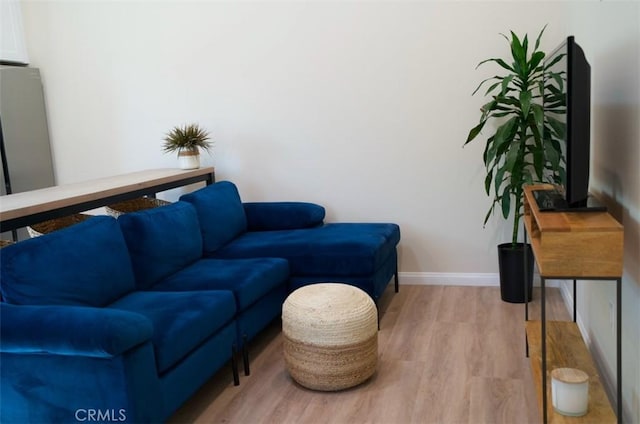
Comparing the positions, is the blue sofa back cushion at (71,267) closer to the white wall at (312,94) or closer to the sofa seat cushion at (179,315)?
the sofa seat cushion at (179,315)

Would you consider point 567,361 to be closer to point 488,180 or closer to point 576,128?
point 576,128

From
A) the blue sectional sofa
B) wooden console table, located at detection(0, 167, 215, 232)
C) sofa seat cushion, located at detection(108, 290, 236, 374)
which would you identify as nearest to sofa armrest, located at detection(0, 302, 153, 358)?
the blue sectional sofa

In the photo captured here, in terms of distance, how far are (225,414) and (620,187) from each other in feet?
6.35

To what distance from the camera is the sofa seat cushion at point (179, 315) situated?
2330mm

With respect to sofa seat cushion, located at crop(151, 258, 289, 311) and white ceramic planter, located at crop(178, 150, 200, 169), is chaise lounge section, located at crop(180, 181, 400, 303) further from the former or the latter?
white ceramic planter, located at crop(178, 150, 200, 169)

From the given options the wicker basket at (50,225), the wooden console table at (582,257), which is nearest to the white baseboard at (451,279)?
the wooden console table at (582,257)

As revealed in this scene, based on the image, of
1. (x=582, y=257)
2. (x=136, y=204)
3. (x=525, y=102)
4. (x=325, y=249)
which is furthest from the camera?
(x=136, y=204)

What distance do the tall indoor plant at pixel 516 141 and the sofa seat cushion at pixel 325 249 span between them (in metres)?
0.82

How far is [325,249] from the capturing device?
3.65 m

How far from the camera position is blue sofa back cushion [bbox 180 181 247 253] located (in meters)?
3.76

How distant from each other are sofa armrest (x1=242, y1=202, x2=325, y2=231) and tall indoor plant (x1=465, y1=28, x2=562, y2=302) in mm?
1222

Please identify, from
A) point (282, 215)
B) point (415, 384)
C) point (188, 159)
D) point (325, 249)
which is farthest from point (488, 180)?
point (188, 159)

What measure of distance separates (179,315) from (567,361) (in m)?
1.70

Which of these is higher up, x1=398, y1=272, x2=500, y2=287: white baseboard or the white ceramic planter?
the white ceramic planter
